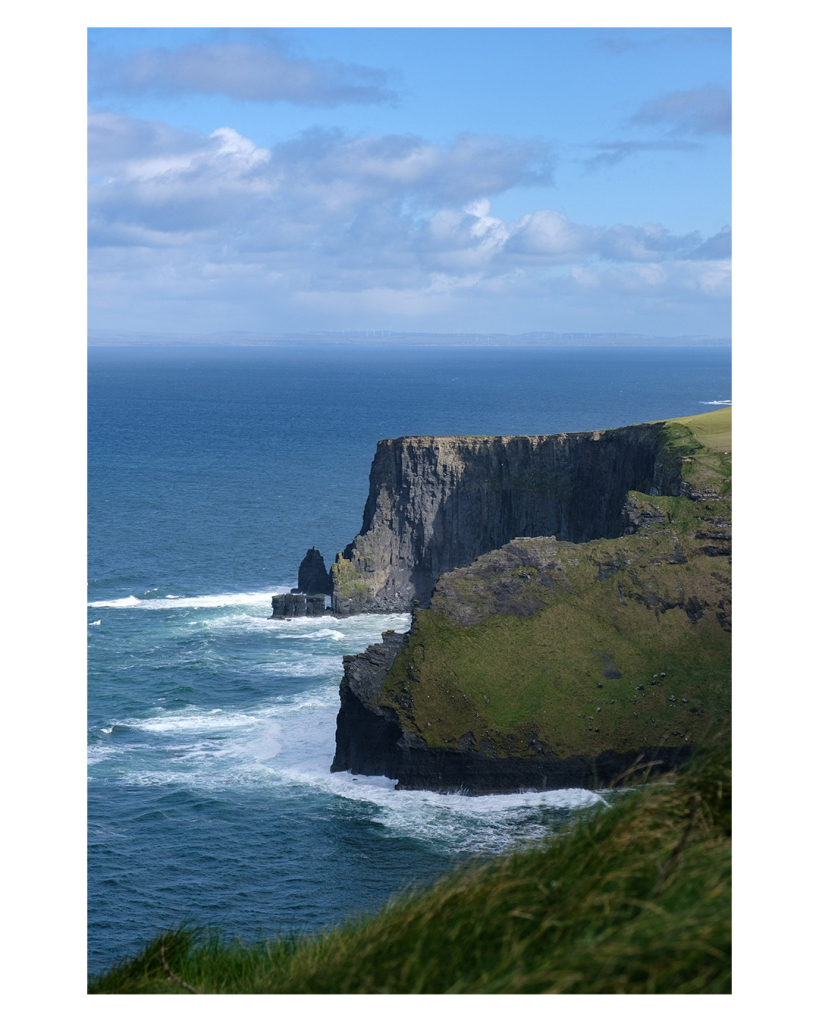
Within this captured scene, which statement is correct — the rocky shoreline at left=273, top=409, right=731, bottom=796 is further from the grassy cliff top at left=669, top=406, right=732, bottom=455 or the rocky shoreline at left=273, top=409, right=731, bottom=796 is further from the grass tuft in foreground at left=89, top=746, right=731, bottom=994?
the grass tuft in foreground at left=89, top=746, right=731, bottom=994

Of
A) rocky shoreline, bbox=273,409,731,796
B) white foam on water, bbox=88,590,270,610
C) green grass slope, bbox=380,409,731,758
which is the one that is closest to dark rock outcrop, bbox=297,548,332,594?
Result: white foam on water, bbox=88,590,270,610

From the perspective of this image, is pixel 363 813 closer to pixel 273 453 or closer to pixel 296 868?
pixel 296 868

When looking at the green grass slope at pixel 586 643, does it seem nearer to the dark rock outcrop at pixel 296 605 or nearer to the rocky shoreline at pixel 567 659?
the rocky shoreline at pixel 567 659

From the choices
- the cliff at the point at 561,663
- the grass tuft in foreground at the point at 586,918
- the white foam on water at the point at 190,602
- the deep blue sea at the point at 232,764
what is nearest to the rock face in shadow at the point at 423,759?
the cliff at the point at 561,663
